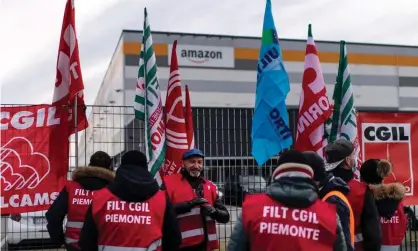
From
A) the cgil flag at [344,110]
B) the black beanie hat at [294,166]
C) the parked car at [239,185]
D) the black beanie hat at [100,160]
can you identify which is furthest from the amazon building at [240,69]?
the black beanie hat at [294,166]

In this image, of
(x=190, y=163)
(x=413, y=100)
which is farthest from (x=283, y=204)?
(x=413, y=100)

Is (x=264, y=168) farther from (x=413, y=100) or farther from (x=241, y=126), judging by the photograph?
(x=413, y=100)

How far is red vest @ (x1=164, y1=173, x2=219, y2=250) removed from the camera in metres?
6.04

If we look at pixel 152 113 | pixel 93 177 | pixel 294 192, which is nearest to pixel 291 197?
pixel 294 192

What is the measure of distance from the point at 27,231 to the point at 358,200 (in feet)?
17.4

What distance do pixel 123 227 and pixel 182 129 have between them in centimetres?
376

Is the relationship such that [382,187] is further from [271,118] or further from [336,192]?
[271,118]

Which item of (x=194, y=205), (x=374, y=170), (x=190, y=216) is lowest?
(x=190, y=216)

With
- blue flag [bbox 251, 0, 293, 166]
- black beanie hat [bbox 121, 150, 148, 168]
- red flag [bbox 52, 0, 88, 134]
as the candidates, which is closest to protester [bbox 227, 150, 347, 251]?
black beanie hat [bbox 121, 150, 148, 168]

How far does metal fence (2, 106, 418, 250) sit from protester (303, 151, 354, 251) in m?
3.86

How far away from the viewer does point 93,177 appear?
5.84m

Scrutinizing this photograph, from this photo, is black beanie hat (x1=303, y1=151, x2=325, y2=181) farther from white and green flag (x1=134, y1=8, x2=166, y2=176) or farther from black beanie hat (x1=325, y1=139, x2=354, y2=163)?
white and green flag (x1=134, y1=8, x2=166, y2=176)

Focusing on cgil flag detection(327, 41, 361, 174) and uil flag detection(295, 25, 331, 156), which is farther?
cgil flag detection(327, 41, 361, 174)

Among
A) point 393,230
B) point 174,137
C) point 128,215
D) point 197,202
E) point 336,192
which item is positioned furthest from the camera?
point 174,137
